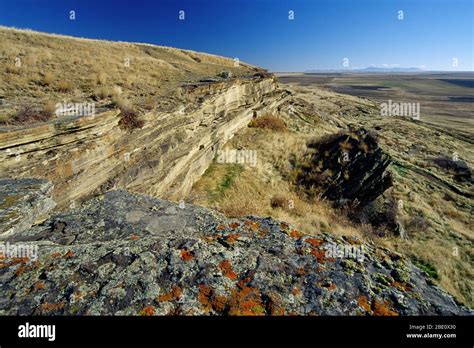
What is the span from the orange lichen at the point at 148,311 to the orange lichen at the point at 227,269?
108 cm

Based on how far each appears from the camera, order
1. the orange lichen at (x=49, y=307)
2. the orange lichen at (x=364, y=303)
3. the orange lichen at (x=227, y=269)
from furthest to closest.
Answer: the orange lichen at (x=227, y=269)
the orange lichen at (x=364, y=303)
the orange lichen at (x=49, y=307)

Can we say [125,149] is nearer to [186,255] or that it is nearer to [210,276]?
[186,255]

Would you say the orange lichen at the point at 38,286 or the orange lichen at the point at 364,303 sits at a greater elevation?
the orange lichen at the point at 38,286

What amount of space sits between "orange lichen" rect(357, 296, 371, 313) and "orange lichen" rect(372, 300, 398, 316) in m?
0.08

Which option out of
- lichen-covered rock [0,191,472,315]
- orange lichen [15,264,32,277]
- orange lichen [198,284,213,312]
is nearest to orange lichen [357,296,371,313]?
lichen-covered rock [0,191,472,315]

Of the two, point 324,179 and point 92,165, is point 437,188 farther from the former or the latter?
point 92,165

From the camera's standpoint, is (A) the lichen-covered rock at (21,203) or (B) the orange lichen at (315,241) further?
(B) the orange lichen at (315,241)

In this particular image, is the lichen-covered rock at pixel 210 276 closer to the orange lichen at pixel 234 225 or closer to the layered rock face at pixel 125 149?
the orange lichen at pixel 234 225

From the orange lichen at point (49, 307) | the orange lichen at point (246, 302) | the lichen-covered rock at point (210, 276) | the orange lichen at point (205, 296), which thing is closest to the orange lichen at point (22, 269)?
the lichen-covered rock at point (210, 276)

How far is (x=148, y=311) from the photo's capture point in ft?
9.98

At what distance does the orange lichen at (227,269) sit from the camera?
381cm

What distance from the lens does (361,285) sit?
12.6 feet

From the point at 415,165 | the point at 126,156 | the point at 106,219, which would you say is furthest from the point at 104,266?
the point at 415,165

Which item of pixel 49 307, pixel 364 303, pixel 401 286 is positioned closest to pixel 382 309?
pixel 364 303
